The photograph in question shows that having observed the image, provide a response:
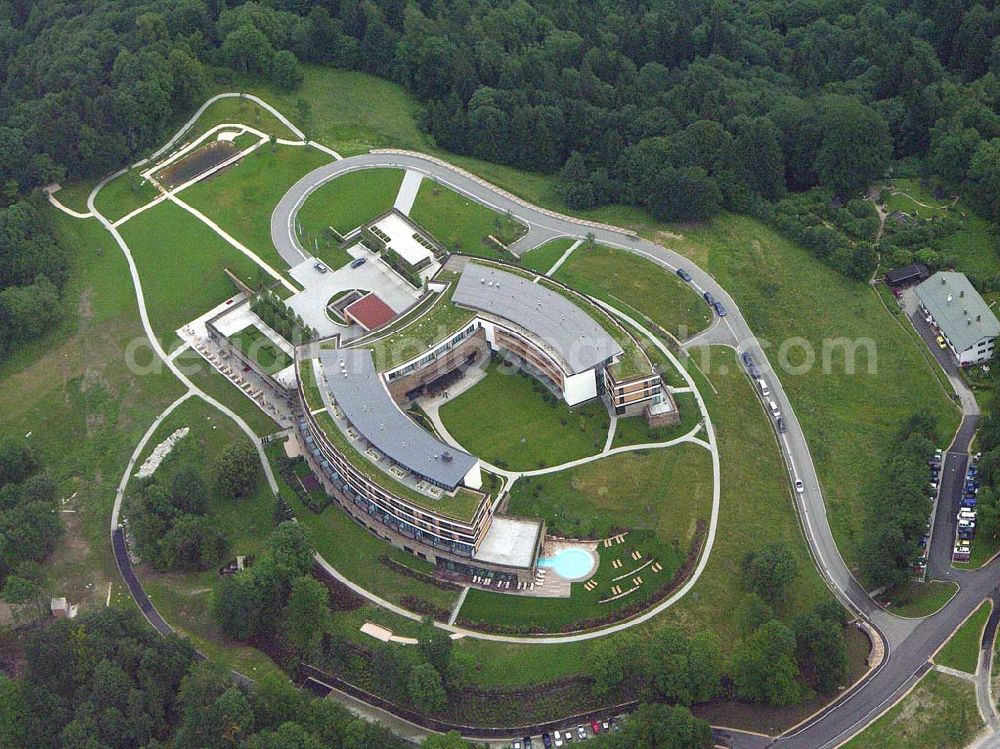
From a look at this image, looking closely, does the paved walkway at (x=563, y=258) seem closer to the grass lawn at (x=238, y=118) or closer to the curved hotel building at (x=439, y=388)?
the curved hotel building at (x=439, y=388)

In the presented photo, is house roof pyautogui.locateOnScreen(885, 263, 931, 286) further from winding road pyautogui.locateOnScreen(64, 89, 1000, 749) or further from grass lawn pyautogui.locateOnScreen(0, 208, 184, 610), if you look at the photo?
grass lawn pyautogui.locateOnScreen(0, 208, 184, 610)

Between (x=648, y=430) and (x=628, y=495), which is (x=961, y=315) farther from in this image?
(x=628, y=495)

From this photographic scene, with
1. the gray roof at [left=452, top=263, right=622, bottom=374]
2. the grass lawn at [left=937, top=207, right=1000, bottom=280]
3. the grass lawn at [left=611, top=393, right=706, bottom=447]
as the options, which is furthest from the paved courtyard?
the grass lawn at [left=937, top=207, right=1000, bottom=280]

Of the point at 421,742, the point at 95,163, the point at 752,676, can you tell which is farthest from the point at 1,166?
the point at 752,676

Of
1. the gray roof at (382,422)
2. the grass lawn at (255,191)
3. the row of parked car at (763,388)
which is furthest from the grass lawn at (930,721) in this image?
the grass lawn at (255,191)

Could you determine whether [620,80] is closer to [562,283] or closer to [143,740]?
[562,283]
